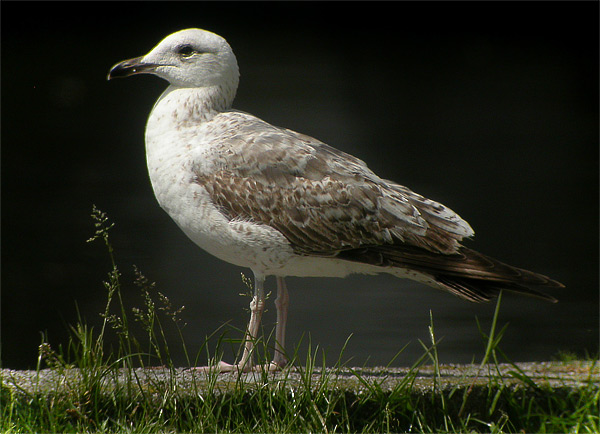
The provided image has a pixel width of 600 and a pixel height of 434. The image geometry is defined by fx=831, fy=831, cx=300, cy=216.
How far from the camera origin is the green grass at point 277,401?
4449 mm

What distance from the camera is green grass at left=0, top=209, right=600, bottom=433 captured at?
14.6ft

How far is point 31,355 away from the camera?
6.18 m

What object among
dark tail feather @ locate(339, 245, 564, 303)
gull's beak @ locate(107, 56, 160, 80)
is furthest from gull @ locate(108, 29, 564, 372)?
gull's beak @ locate(107, 56, 160, 80)

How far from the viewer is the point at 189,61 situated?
5137mm

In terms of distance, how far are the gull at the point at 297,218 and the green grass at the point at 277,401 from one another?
0.27 metres

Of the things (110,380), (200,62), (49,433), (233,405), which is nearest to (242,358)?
(233,405)

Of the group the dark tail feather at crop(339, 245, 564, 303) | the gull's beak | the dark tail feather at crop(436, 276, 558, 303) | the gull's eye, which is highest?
the gull's eye

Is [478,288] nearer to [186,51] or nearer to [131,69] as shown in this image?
[186,51]

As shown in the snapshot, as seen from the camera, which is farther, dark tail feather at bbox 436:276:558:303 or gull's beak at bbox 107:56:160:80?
gull's beak at bbox 107:56:160:80

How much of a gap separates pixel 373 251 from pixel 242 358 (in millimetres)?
1013

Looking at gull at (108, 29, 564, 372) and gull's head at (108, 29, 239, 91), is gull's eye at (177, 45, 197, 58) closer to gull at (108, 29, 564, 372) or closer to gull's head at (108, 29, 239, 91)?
gull's head at (108, 29, 239, 91)

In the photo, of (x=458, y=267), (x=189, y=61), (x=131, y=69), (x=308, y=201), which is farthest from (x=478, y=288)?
(x=131, y=69)

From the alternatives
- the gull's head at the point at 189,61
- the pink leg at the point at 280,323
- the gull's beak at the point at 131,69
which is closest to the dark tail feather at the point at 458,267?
the pink leg at the point at 280,323

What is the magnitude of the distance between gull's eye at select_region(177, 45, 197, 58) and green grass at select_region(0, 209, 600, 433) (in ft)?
4.27
